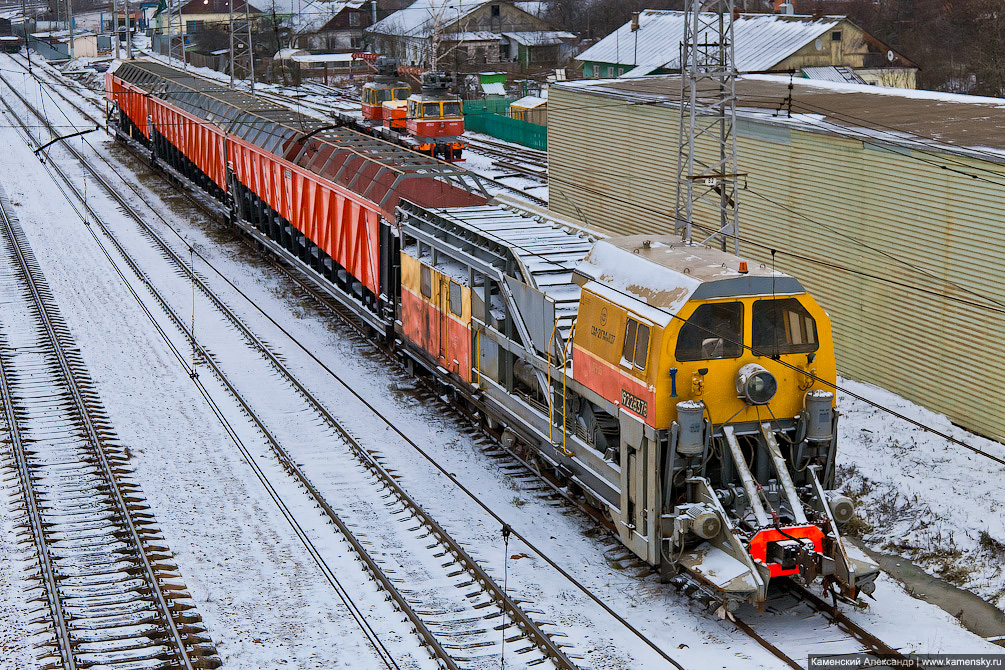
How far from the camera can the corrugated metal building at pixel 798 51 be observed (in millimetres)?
54844

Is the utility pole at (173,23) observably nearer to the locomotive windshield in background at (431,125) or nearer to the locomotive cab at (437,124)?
the locomotive windshield in background at (431,125)

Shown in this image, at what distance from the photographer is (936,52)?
62844 millimetres

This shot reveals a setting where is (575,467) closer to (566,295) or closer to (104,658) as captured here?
(566,295)

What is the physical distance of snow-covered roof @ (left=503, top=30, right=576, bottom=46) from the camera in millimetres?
83938

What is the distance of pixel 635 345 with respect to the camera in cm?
1305

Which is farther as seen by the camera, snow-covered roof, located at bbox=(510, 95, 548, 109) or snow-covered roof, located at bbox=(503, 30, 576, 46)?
snow-covered roof, located at bbox=(503, 30, 576, 46)

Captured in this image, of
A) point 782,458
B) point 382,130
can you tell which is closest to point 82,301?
point 782,458

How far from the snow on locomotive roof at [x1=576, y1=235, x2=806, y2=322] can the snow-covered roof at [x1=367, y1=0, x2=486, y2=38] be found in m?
66.3

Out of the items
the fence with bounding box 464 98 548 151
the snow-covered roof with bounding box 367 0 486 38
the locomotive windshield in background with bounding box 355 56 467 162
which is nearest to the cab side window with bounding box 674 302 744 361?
the locomotive windshield in background with bounding box 355 56 467 162

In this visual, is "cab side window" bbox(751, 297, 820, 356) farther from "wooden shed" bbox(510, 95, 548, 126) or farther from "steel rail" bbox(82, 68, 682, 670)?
"wooden shed" bbox(510, 95, 548, 126)

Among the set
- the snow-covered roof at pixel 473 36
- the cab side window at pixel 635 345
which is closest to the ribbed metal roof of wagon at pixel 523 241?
the cab side window at pixel 635 345

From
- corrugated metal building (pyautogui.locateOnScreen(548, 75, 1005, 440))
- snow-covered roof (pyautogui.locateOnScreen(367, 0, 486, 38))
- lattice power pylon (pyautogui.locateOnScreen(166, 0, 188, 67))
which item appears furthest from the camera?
lattice power pylon (pyautogui.locateOnScreen(166, 0, 188, 67))

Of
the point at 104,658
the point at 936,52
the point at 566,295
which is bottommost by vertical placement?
the point at 104,658

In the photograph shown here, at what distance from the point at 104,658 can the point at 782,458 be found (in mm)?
7725
